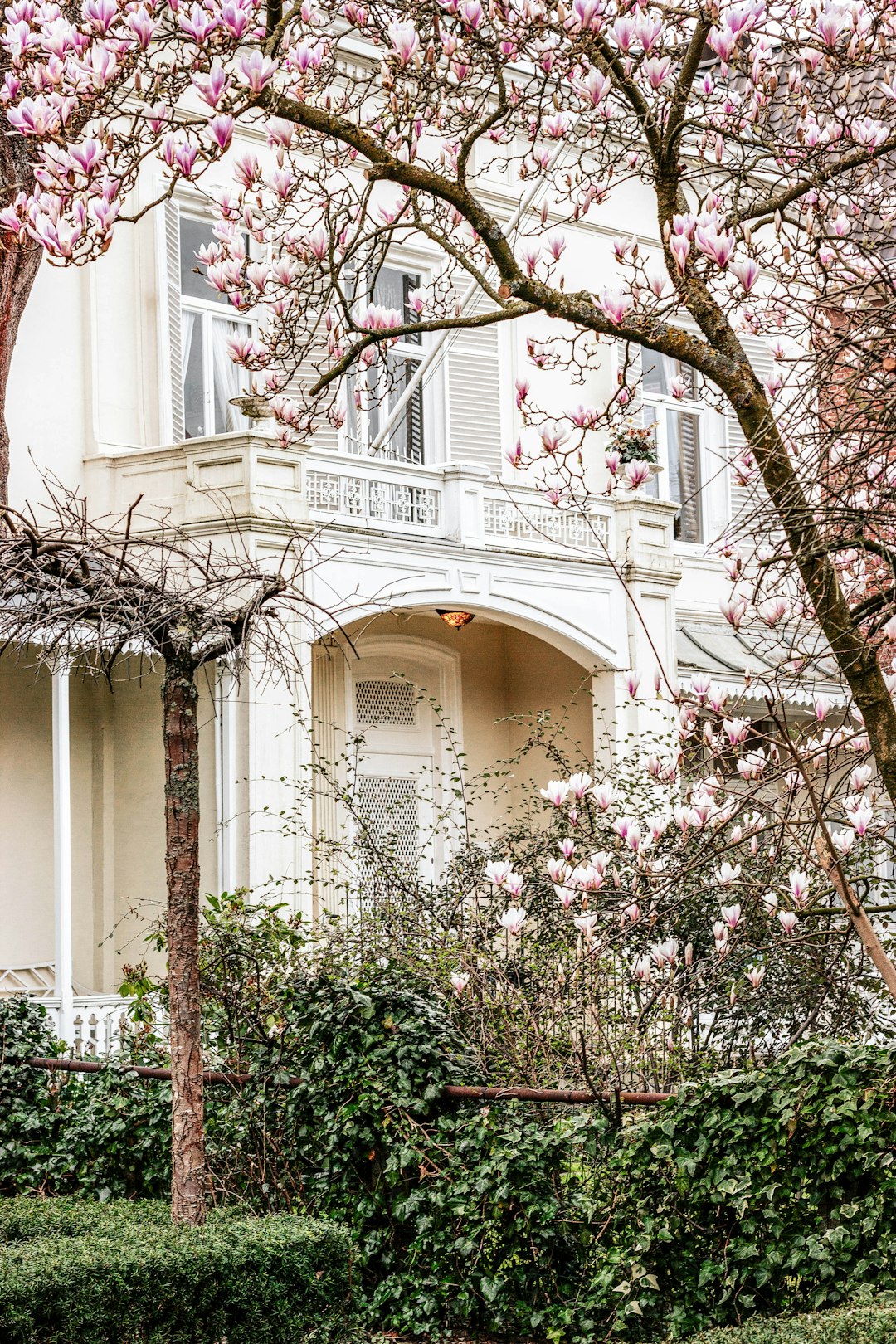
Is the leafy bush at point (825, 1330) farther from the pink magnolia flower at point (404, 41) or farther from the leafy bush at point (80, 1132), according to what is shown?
the pink magnolia flower at point (404, 41)

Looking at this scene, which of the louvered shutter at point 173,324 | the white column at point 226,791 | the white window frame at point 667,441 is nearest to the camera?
the white column at point 226,791

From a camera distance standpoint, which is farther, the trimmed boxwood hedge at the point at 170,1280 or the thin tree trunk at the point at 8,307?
the thin tree trunk at the point at 8,307

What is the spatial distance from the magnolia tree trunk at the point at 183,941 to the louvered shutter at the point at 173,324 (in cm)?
637

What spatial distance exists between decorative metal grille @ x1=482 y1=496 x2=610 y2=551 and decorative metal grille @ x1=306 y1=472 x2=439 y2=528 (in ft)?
1.79

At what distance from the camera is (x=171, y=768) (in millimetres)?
6805

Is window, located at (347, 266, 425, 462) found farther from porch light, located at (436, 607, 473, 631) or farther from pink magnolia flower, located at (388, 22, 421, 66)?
pink magnolia flower, located at (388, 22, 421, 66)

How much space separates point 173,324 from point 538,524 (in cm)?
375

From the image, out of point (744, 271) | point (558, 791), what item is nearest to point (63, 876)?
point (558, 791)

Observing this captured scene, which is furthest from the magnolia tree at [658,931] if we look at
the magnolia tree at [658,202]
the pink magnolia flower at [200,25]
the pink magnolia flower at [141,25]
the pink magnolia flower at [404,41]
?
the pink magnolia flower at [141,25]

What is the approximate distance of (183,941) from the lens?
6.72 meters

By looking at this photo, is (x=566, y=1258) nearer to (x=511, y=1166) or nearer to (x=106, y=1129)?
(x=511, y=1166)

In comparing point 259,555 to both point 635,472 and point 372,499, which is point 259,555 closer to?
point 372,499

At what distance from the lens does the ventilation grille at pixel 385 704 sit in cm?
1465

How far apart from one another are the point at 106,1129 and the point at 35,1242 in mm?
1892
